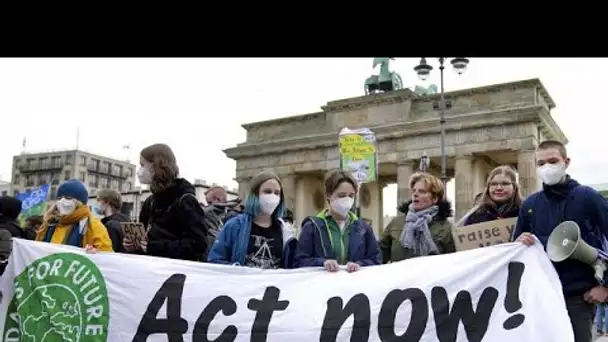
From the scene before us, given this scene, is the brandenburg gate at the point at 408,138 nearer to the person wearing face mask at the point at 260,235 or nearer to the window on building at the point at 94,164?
the person wearing face mask at the point at 260,235

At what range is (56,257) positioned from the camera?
4.92 m

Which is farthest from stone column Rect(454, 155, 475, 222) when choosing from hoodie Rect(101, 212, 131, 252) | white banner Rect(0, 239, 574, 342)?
white banner Rect(0, 239, 574, 342)

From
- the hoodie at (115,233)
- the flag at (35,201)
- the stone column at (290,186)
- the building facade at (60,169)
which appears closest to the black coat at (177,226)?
the hoodie at (115,233)

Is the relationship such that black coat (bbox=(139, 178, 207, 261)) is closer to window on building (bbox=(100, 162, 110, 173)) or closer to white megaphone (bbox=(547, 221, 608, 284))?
white megaphone (bbox=(547, 221, 608, 284))

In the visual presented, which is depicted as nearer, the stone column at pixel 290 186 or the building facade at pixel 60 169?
the stone column at pixel 290 186

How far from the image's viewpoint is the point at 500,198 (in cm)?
566

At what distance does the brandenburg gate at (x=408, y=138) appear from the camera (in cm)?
3341

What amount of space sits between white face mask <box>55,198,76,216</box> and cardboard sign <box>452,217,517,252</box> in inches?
124

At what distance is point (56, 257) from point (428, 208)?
3.01 meters

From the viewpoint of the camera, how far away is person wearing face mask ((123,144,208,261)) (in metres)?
5.14

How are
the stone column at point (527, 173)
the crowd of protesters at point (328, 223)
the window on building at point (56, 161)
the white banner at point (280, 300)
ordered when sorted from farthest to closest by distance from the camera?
the window on building at point (56, 161) < the stone column at point (527, 173) < the crowd of protesters at point (328, 223) < the white banner at point (280, 300)

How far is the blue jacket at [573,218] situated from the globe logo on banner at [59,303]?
3215 millimetres

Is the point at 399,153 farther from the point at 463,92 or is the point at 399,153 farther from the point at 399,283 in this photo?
the point at 399,283
